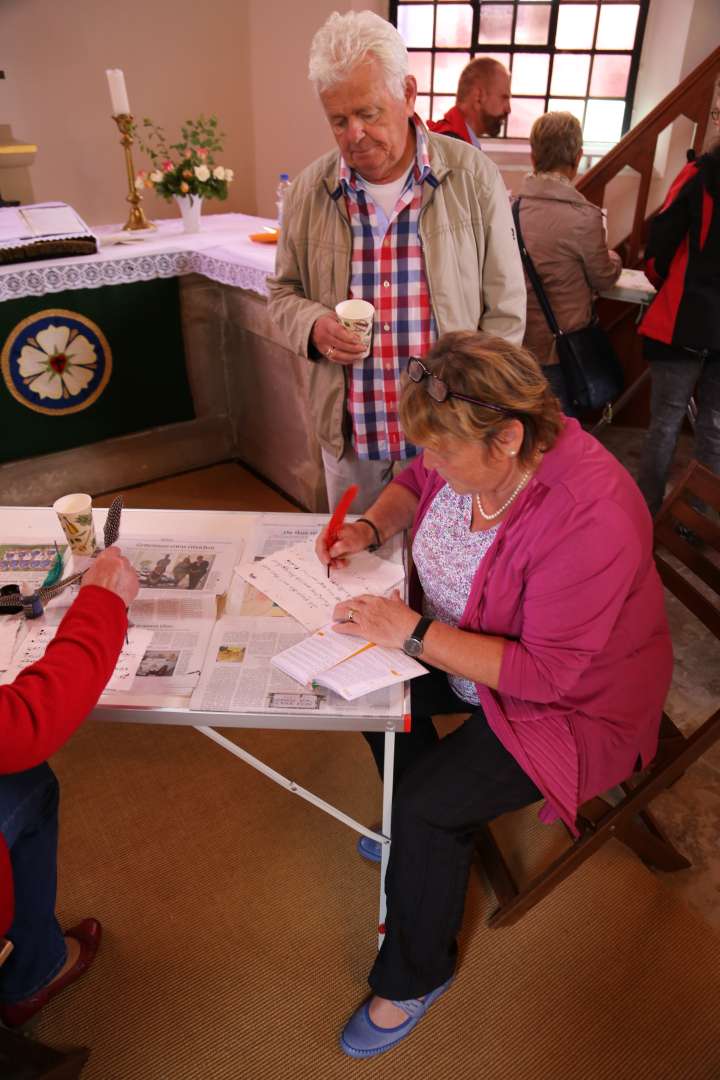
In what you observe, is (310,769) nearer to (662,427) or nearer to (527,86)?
(662,427)

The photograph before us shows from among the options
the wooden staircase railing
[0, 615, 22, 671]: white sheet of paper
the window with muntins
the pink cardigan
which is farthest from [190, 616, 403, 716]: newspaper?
the window with muntins

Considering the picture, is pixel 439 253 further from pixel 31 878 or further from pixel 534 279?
pixel 31 878

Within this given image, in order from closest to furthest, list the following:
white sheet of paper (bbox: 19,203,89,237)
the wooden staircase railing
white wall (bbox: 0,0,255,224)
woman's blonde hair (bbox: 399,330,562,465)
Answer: woman's blonde hair (bbox: 399,330,562,465) → white sheet of paper (bbox: 19,203,89,237) → the wooden staircase railing → white wall (bbox: 0,0,255,224)

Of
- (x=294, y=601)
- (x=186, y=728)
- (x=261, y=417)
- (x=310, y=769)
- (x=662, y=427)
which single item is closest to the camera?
(x=294, y=601)

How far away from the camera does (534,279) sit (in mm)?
3113

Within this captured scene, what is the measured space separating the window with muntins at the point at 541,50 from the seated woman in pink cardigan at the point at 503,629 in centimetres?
452

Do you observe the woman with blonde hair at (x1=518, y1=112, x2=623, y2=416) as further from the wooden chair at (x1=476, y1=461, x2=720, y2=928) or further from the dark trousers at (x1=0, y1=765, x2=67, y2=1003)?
the dark trousers at (x1=0, y1=765, x2=67, y2=1003)

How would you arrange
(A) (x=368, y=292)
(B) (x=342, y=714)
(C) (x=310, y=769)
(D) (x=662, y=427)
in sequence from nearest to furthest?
(B) (x=342, y=714) < (A) (x=368, y=292) < (C) (x=310, y=769) < (D) (x=662, y=427)

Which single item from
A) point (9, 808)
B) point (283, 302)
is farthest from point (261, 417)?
point (9, 808)

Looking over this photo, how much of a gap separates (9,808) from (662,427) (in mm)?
2687

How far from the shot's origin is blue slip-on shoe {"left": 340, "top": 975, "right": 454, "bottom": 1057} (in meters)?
1.60

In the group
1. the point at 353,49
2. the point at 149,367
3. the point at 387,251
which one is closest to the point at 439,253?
the point at 387,251

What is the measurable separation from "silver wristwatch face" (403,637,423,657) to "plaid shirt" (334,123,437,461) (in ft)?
2.77

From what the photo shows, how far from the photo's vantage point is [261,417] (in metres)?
3.70
